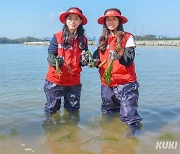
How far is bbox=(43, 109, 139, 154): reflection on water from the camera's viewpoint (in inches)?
204

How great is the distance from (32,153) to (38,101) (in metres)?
3.97

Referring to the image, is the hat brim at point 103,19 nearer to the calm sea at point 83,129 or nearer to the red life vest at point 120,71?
the red life vest at point 120,71

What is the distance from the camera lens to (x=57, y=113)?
7184 mm

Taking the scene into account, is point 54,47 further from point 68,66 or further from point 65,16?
point 65,16

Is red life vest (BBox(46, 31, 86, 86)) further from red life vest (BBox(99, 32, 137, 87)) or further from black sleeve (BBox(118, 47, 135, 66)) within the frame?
black sleeve (BBox(118, 47, 135, 66))

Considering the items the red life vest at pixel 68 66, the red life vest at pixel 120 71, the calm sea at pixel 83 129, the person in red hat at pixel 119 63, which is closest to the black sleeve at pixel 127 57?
the person in red hat at pixel 119 63

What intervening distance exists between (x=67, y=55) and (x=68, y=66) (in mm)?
217

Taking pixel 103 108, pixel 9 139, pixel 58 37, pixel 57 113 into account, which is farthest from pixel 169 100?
pixel 9 139

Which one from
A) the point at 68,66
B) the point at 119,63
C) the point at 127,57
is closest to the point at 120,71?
the point at 119,63

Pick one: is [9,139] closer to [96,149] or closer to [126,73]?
[96,149]

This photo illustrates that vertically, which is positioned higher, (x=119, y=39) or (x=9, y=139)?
(x=119, y=39)

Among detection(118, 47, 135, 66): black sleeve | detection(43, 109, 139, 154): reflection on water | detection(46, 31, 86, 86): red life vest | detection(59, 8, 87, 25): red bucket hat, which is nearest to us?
detection(43, 109, 139, 154): reflection on water

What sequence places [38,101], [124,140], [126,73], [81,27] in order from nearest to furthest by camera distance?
1. [124,140]
2. [126,73]
3. [81,27]
4. [38,101]

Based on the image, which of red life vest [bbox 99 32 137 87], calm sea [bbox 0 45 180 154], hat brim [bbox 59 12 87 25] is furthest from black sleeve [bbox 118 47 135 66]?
calm sea [bbox 0 45 180 154]
